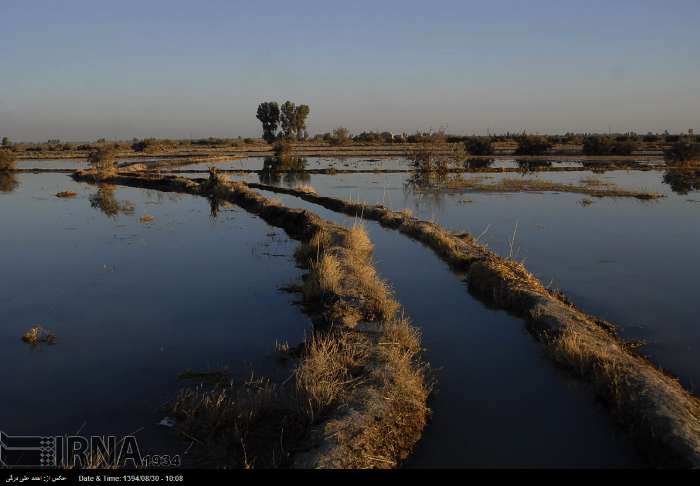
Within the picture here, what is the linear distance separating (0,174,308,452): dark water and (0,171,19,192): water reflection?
587 inches

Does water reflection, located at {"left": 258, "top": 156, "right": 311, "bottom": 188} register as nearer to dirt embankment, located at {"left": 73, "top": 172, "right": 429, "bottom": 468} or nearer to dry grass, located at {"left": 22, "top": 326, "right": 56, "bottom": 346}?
dry grass, located at {"left": 22, "top": 326, "right": 56, "bottom": 346}

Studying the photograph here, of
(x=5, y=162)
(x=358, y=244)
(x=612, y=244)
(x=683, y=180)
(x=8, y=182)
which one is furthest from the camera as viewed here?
(x=5, y=162)

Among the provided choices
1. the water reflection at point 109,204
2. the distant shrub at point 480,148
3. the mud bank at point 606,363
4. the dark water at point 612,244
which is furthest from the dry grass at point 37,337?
the distant shrub at point 480,148

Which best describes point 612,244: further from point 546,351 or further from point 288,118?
point 288,118

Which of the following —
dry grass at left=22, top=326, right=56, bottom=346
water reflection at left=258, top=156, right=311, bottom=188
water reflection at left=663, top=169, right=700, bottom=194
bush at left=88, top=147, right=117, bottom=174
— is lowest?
dry grass at left=22, top=326, right=56, bottom=346

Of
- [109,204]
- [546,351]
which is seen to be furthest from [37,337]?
[109,204]

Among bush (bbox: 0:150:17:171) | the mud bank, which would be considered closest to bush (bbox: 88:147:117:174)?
bush (bbox: 0:150:17:171)

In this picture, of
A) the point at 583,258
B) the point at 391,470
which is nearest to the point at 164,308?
the point at 391,470

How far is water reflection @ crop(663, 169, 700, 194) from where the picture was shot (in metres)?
28.1

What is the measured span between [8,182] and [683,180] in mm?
44556

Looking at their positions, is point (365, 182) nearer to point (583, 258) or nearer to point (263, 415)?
point (583, 258)

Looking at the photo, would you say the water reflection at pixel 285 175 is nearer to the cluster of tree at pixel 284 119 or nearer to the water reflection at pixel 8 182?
the water reflection at pixel 8 182

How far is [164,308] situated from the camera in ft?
33.7

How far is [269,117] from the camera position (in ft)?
371
